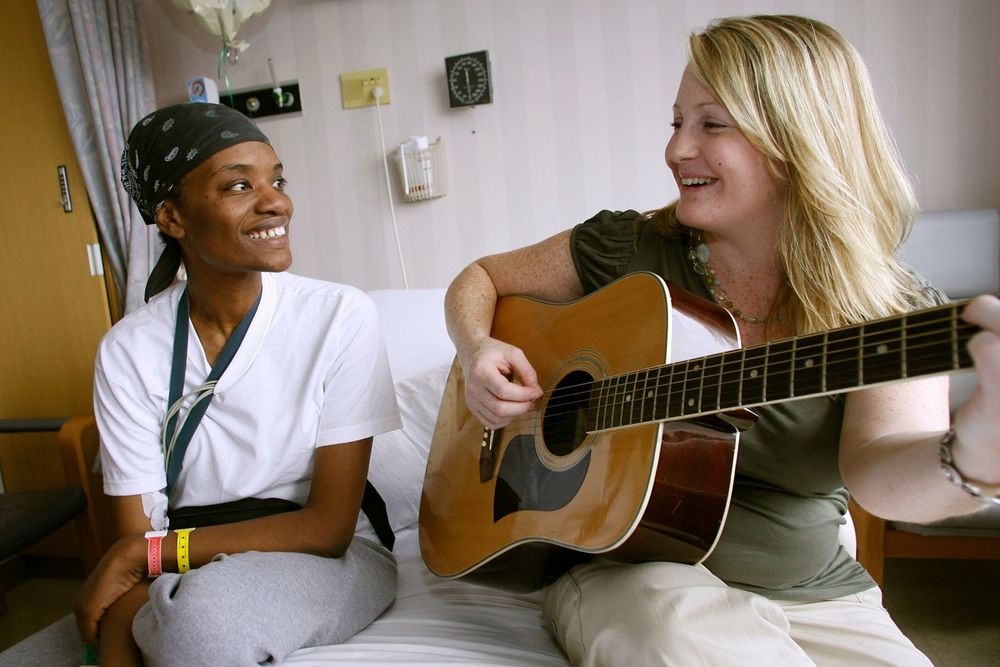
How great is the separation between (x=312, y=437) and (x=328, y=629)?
0.32 meters

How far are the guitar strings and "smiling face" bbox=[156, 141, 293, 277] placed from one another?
0.62 meters

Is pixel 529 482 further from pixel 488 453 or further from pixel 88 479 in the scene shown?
pixel 88 479

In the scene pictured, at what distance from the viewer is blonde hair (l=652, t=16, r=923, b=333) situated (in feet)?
3.09

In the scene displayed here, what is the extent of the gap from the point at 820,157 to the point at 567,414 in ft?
1.65

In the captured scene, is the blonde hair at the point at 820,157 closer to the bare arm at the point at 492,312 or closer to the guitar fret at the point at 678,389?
the guitar fret at the point at 678,389


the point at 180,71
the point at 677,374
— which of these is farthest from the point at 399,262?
the point at 677,374

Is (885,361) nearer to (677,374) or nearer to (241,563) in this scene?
(677,374)

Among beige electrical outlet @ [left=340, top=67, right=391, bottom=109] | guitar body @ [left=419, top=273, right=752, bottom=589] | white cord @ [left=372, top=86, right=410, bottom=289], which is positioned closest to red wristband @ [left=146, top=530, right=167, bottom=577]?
guitar body @ [left=419, top=273, right=752, bottom=589]

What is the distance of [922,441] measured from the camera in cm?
74

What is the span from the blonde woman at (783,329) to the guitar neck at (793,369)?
0.64ft

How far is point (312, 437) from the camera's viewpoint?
47.6 inches

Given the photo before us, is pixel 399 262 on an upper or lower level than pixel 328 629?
upper

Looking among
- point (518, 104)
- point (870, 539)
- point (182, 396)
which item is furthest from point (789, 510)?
point (518, 104)

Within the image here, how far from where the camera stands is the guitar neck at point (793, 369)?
1.94 feet
